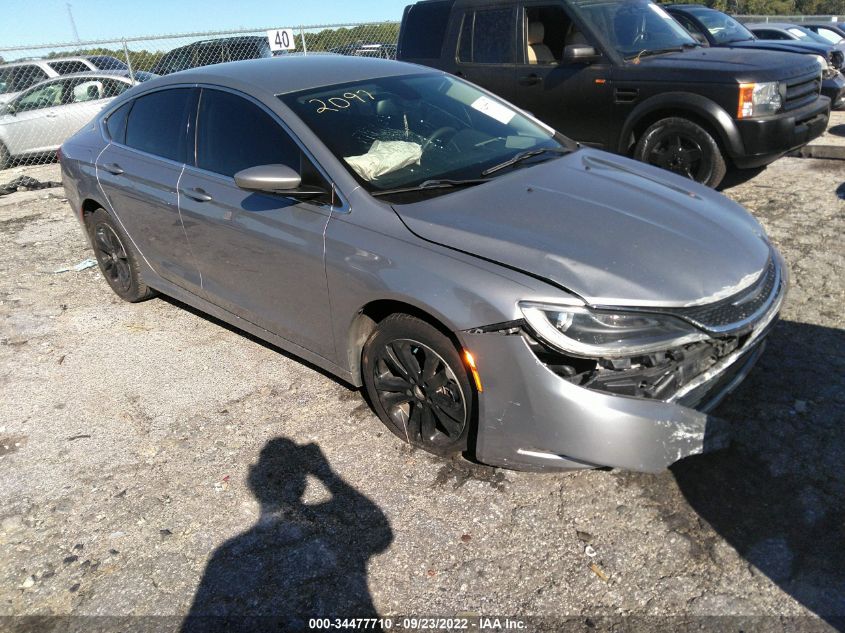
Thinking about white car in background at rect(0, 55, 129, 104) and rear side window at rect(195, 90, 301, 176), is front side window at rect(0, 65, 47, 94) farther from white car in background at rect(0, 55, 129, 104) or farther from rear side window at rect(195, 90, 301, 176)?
rear side window at rect(195, 90, 301, 176)

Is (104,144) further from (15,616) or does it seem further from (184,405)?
(15,616)

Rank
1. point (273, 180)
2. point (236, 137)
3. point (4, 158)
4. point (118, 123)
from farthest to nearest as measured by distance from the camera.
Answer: point (4, 158) → point (118, 123) → point (236, 137) → point (273, 180)

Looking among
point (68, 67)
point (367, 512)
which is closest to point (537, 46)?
point (367, 512)

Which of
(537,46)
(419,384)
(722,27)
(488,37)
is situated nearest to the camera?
(419,384)

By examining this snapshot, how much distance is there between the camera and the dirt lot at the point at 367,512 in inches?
98.0

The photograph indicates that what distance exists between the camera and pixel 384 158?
345cm

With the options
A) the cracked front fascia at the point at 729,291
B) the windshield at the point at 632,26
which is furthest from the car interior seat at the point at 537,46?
the cracked front fascia at the point at 729,291

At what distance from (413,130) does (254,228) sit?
3.26ft

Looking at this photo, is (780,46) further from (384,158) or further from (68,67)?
(68,67)

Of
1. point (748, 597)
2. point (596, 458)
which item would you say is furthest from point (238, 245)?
point (748, 597)

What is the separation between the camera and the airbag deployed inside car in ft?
11.0

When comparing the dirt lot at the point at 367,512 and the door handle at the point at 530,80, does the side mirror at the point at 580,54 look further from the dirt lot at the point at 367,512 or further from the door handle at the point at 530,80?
the dirt lot at the point at 367,512

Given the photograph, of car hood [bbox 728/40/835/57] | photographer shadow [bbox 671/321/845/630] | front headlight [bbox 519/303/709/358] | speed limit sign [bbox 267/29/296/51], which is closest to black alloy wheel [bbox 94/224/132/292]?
front headlight [bbox 519/303/709/358]

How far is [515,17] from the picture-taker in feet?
23.8
